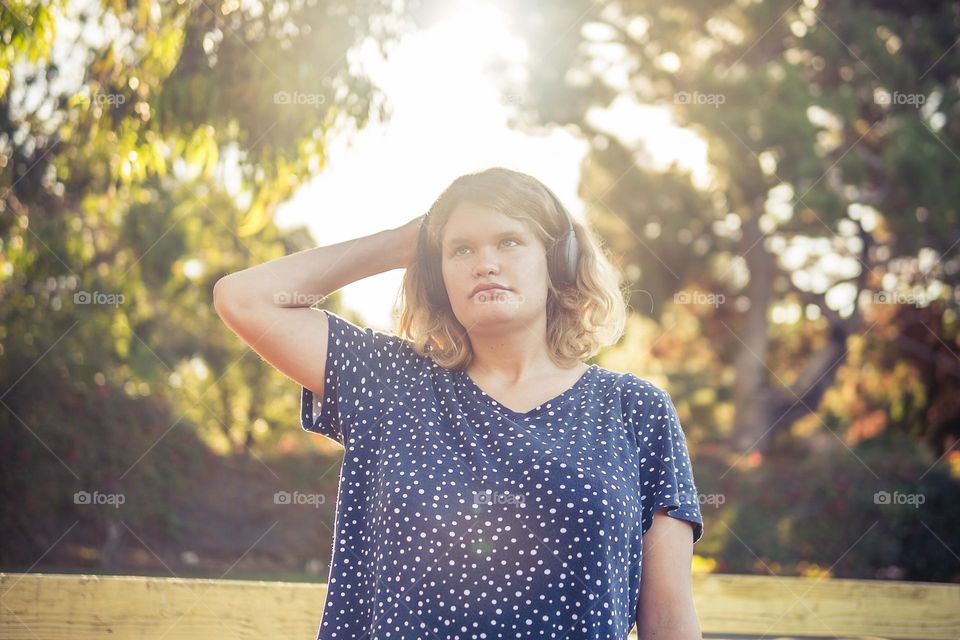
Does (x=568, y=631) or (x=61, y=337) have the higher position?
(x=61, y=337)

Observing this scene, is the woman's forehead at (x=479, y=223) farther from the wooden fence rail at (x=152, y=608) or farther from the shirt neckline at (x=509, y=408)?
the wooden fence rail at (x=152, y=608)

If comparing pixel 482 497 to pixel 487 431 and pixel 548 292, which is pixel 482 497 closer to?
pixel 487 431

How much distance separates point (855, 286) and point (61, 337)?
10.8 m

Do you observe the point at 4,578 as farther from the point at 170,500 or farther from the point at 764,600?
the point at 170,500

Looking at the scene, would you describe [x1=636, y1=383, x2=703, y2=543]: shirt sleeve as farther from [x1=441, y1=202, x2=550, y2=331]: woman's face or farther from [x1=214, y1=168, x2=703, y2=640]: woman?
[x1=441, y1=202, x2=550, y2=331]: woman's face

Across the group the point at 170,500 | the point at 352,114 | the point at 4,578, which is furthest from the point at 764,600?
the point at 170,500

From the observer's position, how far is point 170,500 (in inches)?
398

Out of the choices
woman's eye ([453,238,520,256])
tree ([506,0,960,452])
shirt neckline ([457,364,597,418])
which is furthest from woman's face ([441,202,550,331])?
tree ([506,0,960,452])

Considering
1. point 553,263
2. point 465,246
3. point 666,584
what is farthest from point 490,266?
point 666,584

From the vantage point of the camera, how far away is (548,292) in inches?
86.8

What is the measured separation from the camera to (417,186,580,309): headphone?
2.16 metres

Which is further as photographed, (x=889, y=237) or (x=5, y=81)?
(x=889, y=237)

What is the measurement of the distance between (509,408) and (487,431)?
10cm

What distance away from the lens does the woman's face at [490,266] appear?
6.59 feet
